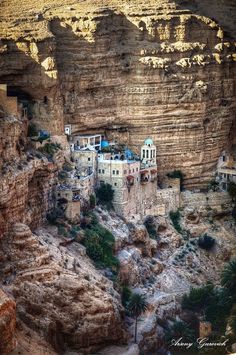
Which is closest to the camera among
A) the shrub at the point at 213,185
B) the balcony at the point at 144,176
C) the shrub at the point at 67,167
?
the shrub at the point at 67,167

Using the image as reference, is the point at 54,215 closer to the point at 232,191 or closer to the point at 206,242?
the point at 206,242

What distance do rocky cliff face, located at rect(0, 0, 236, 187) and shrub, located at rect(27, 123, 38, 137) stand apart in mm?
405

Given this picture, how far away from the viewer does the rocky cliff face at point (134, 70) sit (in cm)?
6209

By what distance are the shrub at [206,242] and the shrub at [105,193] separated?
4.63 metres

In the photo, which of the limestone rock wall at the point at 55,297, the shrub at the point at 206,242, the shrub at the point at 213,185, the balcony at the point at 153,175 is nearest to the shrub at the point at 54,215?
the limestone rock wall at the point at 55,297

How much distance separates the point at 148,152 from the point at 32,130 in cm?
554

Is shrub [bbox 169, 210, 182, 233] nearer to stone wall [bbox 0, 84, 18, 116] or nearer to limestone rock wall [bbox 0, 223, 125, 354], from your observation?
limestone rock wall [bbox 0, 223, 125, 354]

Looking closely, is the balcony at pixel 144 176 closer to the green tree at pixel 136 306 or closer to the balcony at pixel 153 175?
the balcony at pixel 153 175

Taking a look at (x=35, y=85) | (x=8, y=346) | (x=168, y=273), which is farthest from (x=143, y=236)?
(x=8, y=346)

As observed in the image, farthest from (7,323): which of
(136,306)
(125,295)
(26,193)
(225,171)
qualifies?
(225,171)

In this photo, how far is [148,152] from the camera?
65.1 meters

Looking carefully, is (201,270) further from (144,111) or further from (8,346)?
(8,346)

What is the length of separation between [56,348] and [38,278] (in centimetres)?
253

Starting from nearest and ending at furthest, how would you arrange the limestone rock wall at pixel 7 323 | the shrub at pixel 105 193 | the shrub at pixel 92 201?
1. the limestone rock wall at pixel 7 323
2. the shrub at pixel 92 201
3. the shrub at pixel 105 193
